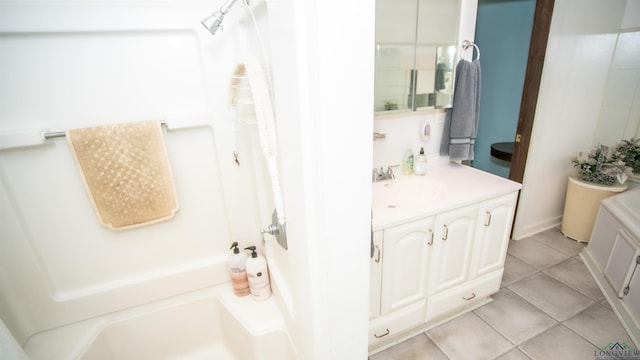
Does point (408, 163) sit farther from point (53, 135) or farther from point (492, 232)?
point (53, 135)

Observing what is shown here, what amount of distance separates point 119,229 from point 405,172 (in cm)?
167

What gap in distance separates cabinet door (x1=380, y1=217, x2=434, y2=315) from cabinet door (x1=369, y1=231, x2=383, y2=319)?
0.08 ft

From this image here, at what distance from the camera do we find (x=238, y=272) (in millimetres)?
1457

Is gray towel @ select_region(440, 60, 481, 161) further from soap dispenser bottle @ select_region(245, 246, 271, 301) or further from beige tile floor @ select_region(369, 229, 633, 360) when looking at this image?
soap dispenser bottle @ select_region(245, 246, 271, 301)

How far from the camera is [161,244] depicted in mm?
1449

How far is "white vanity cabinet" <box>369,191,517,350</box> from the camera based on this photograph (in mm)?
1421

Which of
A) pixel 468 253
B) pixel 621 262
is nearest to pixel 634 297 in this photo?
pixel 621 262

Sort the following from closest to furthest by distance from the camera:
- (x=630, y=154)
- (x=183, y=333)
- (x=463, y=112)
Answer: (x=183, y=333), (x=463, y=112), (x=630, y=154)

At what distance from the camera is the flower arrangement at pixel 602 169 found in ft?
7.52

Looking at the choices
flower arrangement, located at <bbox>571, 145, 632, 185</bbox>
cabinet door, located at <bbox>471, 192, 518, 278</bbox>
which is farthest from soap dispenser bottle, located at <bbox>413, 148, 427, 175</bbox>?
flower arrangement, located at <bbox>571, 145, 632, 185</bbox>

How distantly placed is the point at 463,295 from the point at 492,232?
436 mm

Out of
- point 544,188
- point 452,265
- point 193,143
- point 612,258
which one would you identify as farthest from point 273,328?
point 544,188

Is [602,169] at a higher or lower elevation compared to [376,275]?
higher

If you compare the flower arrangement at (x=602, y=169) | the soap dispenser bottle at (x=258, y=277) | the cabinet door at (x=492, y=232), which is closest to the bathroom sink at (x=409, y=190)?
the cabinet door at (x=492, y=232)
